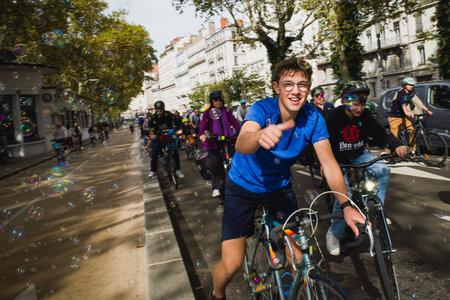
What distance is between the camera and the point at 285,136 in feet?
6.65

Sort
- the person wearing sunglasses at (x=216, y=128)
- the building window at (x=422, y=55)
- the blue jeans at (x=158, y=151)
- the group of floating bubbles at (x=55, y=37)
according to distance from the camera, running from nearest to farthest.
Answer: the person wearing sunglasses at (x=216, y=128), the blue jeans at (x=158, y=151), the group of floating bubbles at (x=55, y=37), the building window at (x=422, y=55)

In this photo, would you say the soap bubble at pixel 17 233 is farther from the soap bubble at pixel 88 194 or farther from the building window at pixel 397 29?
the building window at pixel 397 29

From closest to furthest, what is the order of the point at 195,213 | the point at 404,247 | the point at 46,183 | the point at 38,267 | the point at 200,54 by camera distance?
1. the point at 404,247
2. the point at 38,267
3. the point at 195,213
4. the point at 46,183
5. the point at 200,54

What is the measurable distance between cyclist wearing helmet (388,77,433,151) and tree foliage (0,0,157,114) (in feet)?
35.8

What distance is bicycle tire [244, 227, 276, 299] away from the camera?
2.27 metres

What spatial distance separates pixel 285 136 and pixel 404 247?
2480 millimetres

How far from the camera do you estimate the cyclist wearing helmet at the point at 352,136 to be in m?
3.34

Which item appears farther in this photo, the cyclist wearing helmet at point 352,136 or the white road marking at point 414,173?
the white road marking at point 414,173

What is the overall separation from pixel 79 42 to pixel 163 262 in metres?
26.9

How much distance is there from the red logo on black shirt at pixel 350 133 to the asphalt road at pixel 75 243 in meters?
2.52

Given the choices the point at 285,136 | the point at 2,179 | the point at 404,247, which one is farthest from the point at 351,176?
the point at 2,179

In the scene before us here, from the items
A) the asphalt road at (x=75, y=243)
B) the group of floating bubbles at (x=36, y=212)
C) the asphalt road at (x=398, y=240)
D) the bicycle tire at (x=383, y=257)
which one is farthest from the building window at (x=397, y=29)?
the bicycle tire at (x=383, y=257)

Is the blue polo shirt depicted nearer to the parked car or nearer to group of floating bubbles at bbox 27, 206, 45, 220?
group of floating bubbles at bbox 27, 206, 45, 220

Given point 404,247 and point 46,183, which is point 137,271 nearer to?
point 404,247
